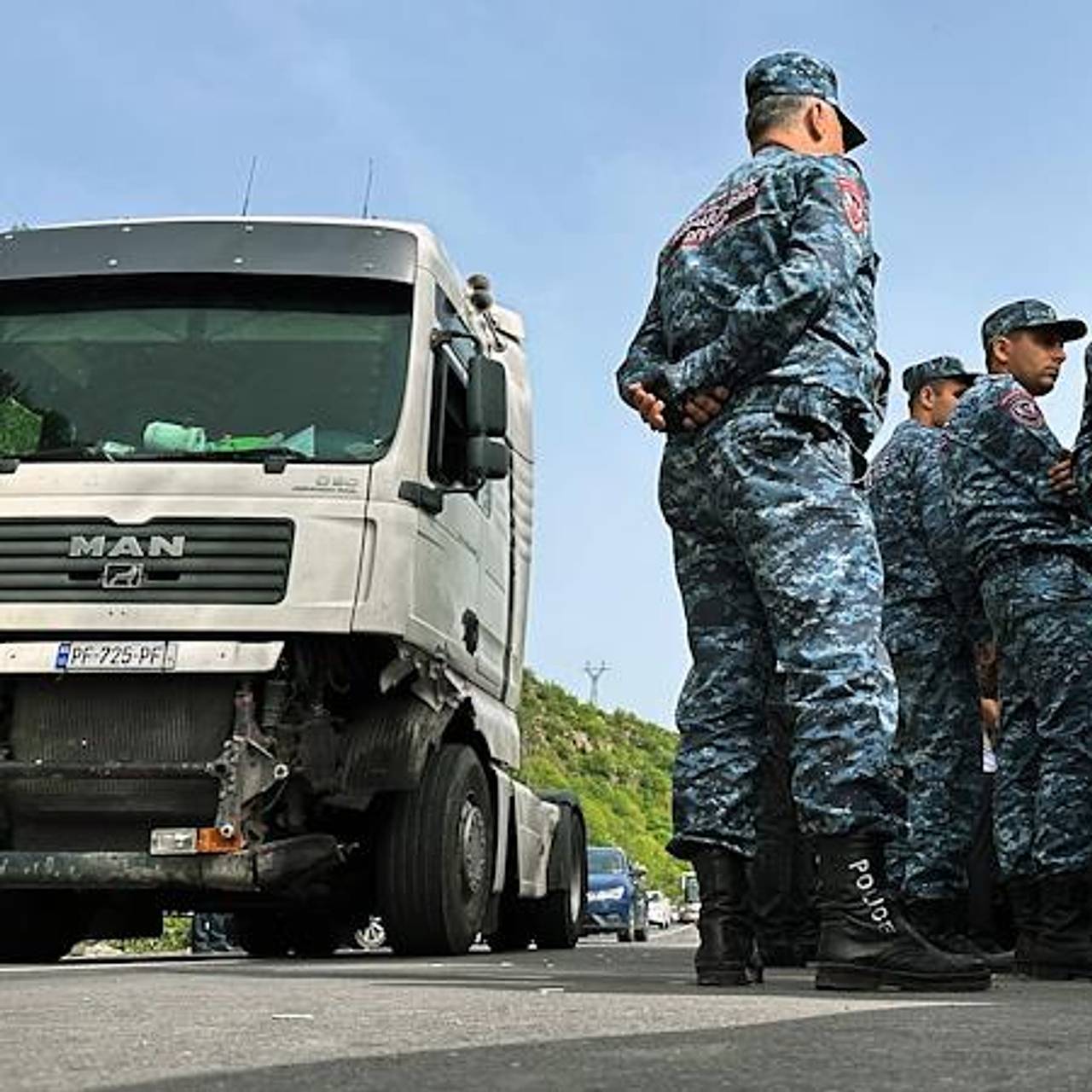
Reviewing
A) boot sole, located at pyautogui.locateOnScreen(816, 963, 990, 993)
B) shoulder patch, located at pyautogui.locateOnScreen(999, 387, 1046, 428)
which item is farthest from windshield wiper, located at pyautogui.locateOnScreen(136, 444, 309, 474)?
boot sole, located at pyautogui.locateOnScreen(816, 963, 990, 993)

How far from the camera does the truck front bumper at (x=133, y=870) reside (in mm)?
6621

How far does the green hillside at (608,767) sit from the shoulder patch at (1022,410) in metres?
56.1

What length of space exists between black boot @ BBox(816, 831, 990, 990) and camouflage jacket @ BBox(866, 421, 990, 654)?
2.29 metres

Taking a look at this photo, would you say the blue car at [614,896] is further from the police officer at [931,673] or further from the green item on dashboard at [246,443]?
the green item on dashboard at [246,443]

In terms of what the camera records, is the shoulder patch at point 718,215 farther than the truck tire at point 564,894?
No

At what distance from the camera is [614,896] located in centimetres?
2445

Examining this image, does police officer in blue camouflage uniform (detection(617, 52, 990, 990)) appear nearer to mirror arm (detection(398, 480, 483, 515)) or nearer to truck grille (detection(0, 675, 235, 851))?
mirror arm (detection(398, 480, 483, 515))

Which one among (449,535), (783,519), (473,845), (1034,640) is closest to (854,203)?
(783,519)

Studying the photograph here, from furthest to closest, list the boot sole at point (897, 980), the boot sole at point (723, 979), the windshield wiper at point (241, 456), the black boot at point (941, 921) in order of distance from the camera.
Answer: the windshield wiper at point (241, 456) < the black boot at point (941, 921) < the boot sole at point (723, 979) < the boot sole at point (897, 980)

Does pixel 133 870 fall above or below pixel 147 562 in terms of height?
below

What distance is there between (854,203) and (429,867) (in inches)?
133

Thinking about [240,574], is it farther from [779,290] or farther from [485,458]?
[779,290]

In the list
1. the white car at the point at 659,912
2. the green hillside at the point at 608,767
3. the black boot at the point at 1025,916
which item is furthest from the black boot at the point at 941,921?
the green hillside at the point at 608,767

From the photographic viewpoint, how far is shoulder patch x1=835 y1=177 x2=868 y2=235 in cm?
479
